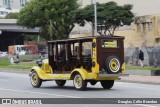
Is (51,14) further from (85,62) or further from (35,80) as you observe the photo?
(85,62)

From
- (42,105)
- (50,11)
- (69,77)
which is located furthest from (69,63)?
(50,11)

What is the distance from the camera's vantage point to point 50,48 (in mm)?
24172

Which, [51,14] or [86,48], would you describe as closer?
[86,48]

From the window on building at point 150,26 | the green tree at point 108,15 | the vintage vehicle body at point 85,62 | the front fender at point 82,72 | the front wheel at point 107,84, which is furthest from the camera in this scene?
the window on building at point 150,26

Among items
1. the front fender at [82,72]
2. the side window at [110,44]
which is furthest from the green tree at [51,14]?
the front fender at [82,72]

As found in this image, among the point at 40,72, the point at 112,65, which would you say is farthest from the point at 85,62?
the point at 40,72

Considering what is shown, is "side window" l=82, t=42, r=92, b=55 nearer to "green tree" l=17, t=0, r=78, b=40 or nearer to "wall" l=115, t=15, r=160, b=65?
"wall" l=115, t=15, r=160, b=65

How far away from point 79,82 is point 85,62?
3.12ft

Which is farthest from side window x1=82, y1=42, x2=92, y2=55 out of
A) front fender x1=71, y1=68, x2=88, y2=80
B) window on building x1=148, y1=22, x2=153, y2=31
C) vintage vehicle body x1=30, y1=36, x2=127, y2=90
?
window on building x1=148, y1=22, x2=153, y2=31

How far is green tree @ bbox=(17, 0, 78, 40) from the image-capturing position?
65500 millimetres

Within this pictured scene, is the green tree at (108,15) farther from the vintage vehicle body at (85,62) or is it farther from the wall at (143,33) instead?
the vintage vehicle body at (85,62)

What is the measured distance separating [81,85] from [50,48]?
3453 millimetres

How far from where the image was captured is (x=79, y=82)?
21.8 metres

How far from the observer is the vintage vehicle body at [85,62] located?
21453 millimetres
